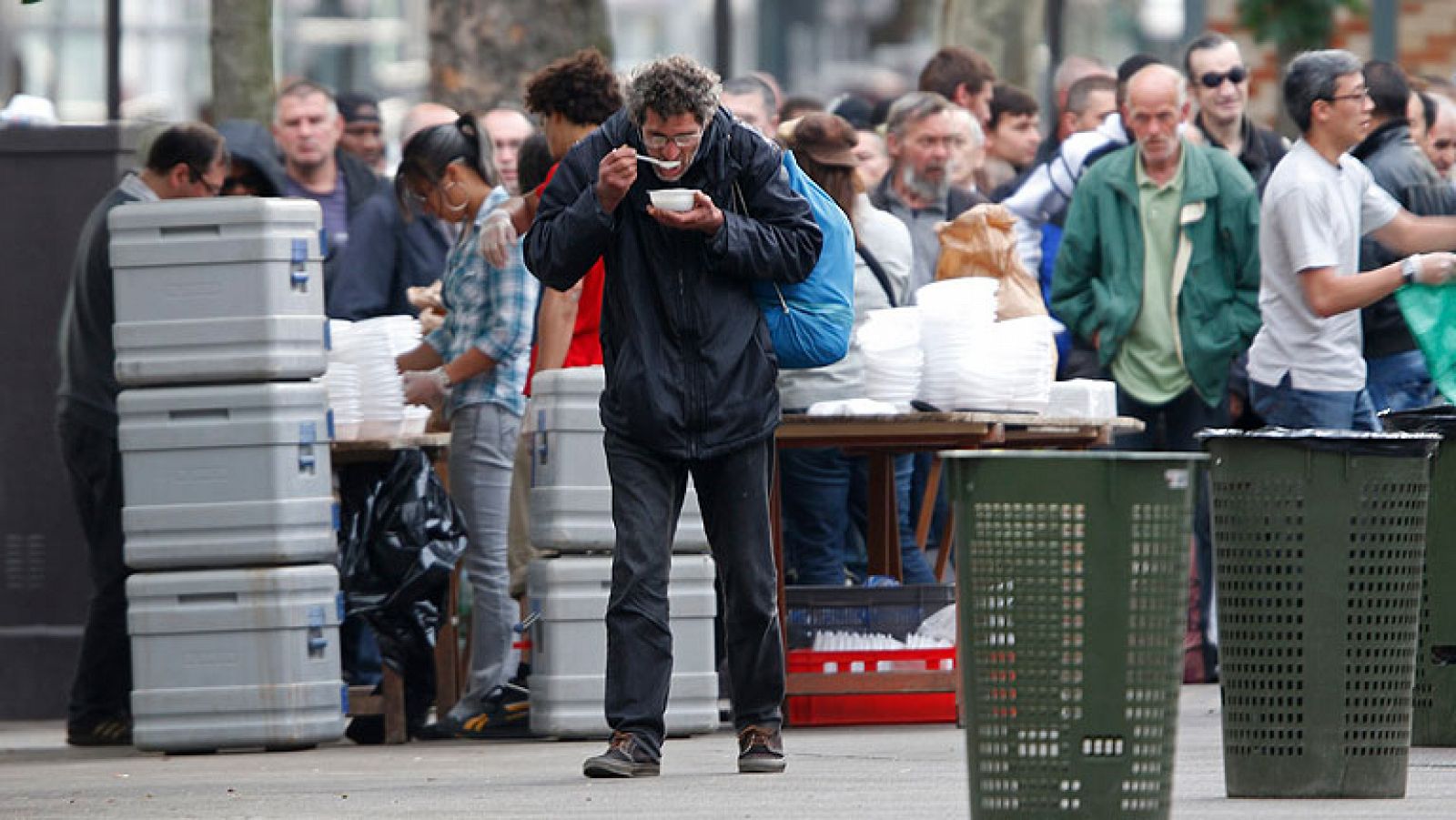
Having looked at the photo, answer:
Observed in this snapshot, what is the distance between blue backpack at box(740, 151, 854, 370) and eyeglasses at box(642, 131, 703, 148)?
1.67 ft

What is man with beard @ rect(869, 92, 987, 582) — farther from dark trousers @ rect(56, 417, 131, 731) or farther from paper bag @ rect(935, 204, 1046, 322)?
dark trousers @ rect(56, 417, 131, 731)

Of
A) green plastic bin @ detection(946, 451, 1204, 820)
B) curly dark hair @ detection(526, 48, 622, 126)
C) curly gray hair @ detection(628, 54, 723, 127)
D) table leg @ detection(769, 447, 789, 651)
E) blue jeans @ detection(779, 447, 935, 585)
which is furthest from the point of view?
blue jeans @ detection(779, 447, 935, 585)

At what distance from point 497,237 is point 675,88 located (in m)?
2.44

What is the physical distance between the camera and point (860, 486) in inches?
511

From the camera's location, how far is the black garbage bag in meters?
11.4

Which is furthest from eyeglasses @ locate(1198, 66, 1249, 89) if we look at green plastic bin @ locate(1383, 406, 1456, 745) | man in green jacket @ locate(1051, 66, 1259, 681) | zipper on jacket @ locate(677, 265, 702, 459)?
zipper on jacket @ locate(677, 265, 702, 459)

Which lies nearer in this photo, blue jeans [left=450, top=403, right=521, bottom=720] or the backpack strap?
blue jeans [left=450, top=403, right=521, bottom=720]

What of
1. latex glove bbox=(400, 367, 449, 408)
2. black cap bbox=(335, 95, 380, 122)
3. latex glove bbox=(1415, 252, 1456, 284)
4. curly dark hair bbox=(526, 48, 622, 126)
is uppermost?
black cap bbox=(335, 95, 380, 122)

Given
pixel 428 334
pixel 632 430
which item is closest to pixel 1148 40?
pixel 428 334

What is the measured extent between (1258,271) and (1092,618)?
622 centimetres

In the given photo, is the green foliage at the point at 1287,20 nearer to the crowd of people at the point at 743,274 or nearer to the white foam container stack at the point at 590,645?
the crowd of people at the point at 743,274

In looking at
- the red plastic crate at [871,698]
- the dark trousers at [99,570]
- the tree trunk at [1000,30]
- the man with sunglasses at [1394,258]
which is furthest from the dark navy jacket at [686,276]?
the tree trunk at [1000,30]

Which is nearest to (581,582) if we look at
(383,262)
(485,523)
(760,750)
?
(485,523)

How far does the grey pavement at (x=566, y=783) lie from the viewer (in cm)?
816
